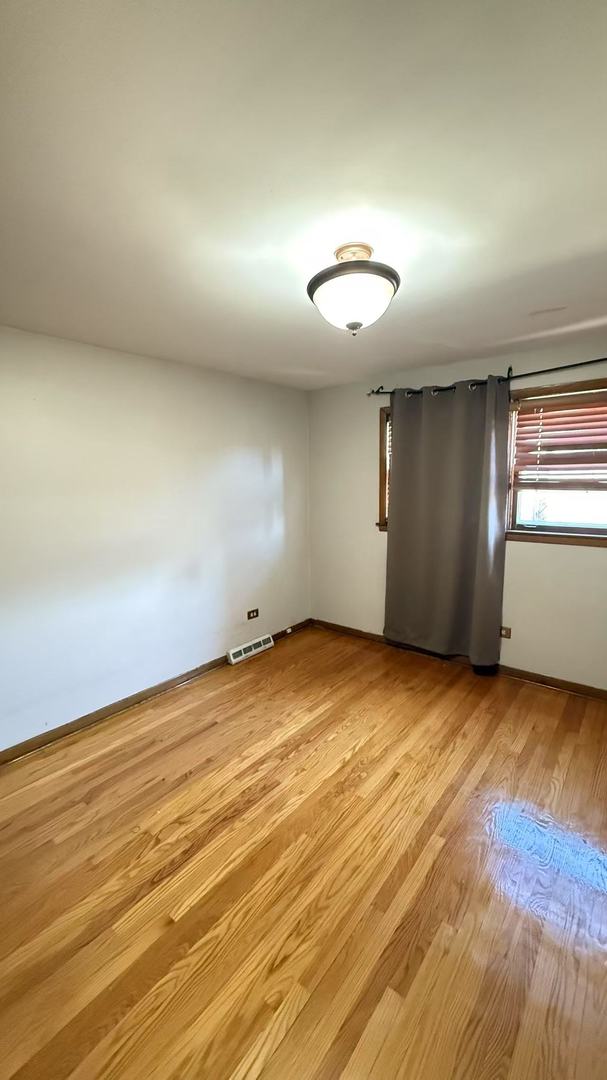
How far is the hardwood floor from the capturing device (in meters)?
1.16

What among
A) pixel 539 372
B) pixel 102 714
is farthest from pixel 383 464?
pixel 102 714

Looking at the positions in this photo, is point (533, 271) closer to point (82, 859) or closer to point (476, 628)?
point (476, 628)

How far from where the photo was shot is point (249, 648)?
3.68 meters

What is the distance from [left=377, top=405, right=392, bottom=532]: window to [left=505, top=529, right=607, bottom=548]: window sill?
3.38 ft

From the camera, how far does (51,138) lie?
1.02 meters

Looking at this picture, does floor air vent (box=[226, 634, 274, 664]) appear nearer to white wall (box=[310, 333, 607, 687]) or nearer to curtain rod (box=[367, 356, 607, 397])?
white wall (box=[310, 333, 607, 687])

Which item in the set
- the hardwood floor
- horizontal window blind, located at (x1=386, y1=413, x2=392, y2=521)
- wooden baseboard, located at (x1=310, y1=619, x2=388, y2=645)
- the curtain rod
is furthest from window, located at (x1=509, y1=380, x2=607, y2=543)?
wooden baseboard, located at (x1=310, y1=619, x2=388, y2=645)

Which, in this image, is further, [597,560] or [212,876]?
[597,560]

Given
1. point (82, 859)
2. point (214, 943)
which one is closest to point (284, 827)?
point (214, 943)

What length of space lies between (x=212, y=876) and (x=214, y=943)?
0.82 feet

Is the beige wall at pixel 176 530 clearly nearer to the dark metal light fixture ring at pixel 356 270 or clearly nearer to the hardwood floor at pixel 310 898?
the hardwood floor at pixel 310 898

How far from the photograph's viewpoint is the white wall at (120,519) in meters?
2.34

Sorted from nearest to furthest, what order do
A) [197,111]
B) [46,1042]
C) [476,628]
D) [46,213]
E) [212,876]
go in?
[197,111] → [46,1042] → [46,213] → [212,876] → [476,628]

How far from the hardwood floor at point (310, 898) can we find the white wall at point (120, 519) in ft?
1.66
